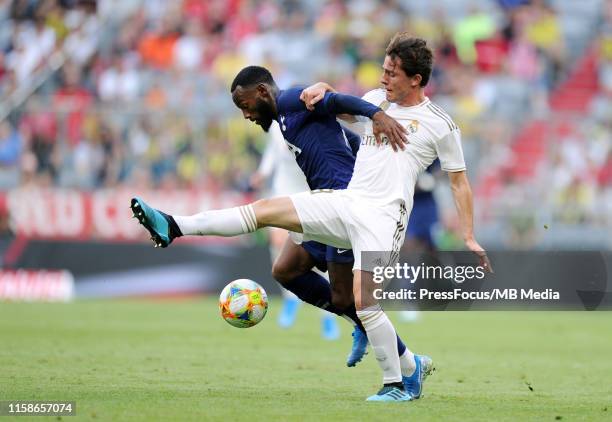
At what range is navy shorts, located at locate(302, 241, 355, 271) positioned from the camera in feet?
28.3

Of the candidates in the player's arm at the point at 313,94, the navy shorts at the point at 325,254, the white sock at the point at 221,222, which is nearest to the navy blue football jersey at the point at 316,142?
the player's arm at the point at 313,94

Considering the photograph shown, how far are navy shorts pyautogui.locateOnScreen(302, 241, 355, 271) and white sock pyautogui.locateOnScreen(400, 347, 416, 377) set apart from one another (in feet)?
2.69

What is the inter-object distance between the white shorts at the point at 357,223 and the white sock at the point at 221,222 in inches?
13.8

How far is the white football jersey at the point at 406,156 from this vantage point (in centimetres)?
802

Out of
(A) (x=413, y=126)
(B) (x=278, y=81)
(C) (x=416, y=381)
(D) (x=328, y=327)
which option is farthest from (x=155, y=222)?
(B) (x=278, y=81)

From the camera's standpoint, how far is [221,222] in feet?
25.7

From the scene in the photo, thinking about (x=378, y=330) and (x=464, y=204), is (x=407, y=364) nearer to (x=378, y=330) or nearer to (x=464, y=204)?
(x=378, y=330)

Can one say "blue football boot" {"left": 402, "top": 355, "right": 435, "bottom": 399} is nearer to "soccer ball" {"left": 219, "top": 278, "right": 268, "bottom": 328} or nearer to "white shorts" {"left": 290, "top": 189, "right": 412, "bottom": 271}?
"white shorts" {"left": 290, "top": 189, "right": 412, "bottom": 271}

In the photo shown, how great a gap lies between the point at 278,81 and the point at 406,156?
14239 mm

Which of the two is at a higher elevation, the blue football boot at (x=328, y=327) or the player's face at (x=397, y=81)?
the player's face at (x=397, y=81)

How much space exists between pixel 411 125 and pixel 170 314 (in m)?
9.91

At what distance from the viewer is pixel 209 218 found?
7867mm

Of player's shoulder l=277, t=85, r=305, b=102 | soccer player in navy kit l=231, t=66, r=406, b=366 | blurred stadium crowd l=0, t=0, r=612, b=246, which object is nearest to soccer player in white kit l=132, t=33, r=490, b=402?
player's shoulder l=277, t=85, r=305, b=102

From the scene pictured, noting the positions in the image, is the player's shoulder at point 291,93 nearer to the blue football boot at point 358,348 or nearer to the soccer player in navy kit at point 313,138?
the soccer player in navy kit at point 313,138
